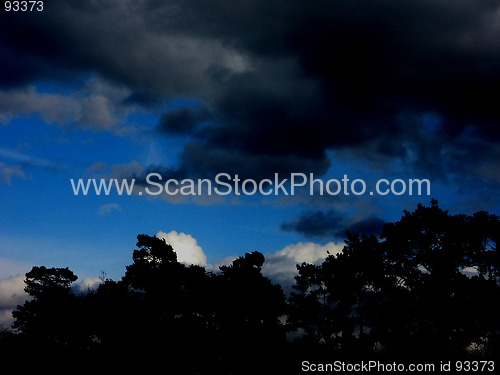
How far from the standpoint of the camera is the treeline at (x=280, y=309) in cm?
3142

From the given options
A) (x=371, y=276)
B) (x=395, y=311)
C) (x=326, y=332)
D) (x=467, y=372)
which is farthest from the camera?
(x=326, y=332)

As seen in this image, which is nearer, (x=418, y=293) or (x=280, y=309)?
(x=418, y=293)

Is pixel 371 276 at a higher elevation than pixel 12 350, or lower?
higher

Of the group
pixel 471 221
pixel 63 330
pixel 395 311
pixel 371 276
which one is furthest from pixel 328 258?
pixel 63 330

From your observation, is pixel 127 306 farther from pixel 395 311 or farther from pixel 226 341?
pixel 395 311

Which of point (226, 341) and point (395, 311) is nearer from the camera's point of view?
point (395, 311)

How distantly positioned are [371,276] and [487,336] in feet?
38.8

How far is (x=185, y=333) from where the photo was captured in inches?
1654

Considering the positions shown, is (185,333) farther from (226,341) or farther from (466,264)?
(466,264)

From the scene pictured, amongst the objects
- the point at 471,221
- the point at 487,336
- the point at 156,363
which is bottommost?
the point at 156,363

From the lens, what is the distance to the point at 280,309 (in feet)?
152

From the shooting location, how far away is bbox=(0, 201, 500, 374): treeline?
31.4 metres

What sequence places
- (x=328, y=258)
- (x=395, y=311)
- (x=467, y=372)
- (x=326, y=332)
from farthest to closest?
(x=328, y=258)
(x=326, y=332)
(x=395, y=311)
(x=467, y=372)

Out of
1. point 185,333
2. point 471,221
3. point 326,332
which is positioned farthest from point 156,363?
point 471,221
